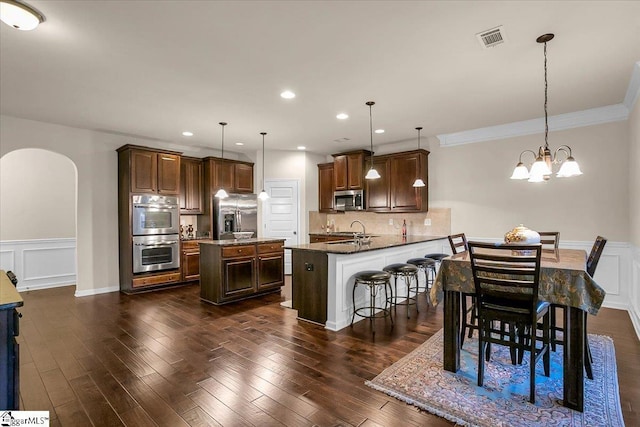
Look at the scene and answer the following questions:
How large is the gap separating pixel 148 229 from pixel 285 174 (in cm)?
301

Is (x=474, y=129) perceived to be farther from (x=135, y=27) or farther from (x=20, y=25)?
(x=20, y=25)

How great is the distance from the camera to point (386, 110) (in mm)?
4477

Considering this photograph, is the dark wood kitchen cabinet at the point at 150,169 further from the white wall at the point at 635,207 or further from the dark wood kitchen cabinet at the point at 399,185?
the white wall at the point at 635,207

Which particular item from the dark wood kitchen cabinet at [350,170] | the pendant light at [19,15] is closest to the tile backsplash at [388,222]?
the dark wood kitchen cabinet at [350,170]

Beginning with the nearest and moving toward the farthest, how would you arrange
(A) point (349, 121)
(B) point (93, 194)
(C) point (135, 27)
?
1. (C) point (135, 27)
2. (A) point (349, 121)
3. (B) point (93, 194)

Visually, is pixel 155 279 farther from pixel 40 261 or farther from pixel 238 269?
pixel 40 261

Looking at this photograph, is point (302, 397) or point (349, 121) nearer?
point (302, 397)

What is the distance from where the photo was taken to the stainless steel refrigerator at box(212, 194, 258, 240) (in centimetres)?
655

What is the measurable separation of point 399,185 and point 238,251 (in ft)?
10.8

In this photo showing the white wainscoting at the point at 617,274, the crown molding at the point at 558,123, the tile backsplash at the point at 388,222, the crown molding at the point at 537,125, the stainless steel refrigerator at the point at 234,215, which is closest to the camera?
the crown molding at the point at 558,123

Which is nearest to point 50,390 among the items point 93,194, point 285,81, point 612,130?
point 285,81

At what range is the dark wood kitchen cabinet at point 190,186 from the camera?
253 inches

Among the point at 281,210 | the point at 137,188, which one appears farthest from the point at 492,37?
the point at 137,188

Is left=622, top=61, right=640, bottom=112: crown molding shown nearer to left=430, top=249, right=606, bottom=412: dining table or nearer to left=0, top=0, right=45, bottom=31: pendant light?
left=430, top=249, right=606, bottom=412: dining table
